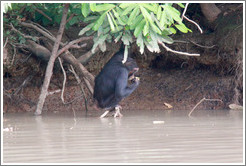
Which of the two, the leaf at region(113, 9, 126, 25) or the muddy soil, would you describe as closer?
the leaf at region(113, 9, 126, 25)

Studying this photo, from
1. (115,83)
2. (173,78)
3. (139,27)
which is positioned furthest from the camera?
(173,78)

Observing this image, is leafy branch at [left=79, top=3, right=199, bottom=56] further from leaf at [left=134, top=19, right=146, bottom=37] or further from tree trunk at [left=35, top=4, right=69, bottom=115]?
tree trunk at [left=35, top=4, right=69, bottom=115]

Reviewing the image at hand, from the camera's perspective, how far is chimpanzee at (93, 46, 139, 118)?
8539 millimetres

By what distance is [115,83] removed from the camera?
868cm

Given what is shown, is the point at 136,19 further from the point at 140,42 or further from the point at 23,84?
the point at 23,84

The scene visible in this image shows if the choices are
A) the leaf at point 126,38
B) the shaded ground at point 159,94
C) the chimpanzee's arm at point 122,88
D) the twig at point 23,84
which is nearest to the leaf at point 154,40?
the leaf at point 126,38

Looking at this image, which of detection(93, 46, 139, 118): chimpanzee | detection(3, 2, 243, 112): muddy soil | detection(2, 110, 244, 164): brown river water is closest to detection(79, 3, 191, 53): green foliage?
detection(93, 46, 139, 118): chimpanzee

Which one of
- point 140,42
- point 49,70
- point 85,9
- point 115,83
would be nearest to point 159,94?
point 115,83

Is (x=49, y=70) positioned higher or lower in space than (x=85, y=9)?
lower

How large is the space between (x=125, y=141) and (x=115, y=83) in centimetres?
319

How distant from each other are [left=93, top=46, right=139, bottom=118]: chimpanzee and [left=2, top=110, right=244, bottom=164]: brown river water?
1.84 ft

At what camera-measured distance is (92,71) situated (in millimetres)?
10922

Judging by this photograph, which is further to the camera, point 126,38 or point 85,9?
point 126,38

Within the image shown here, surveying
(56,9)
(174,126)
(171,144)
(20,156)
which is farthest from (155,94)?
(20,156)
